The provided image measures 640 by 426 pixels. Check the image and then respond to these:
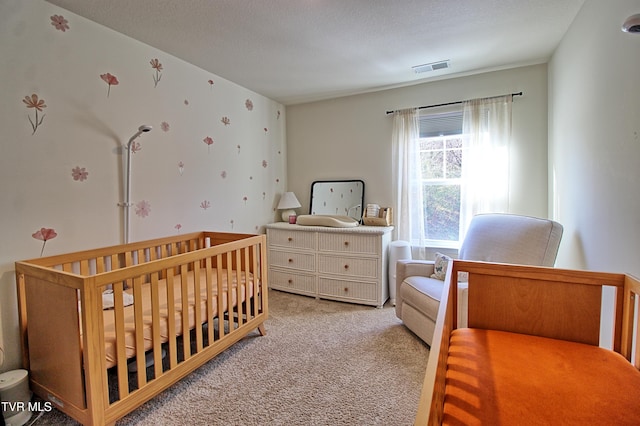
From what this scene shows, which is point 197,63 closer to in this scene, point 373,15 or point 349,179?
point 373,15

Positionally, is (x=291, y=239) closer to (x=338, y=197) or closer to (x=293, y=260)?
(x=293, y=260)

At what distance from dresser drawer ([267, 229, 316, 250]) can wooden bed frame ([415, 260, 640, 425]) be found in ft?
6.04

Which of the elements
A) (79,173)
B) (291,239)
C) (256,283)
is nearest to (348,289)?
(291,239)

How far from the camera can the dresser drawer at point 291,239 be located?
320cm

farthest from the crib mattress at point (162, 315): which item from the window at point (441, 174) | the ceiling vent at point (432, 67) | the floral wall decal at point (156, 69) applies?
the ceiling vent at point (432, 67)

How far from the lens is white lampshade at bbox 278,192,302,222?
3.65 meters

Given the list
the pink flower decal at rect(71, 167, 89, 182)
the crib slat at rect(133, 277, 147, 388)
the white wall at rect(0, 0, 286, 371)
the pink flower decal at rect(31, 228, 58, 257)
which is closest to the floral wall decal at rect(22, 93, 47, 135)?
the white wall at rect(0, 0, 286, 371)

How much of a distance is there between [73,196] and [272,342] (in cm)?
159

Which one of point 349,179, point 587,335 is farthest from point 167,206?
point 587,335

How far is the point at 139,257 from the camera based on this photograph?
2195 mm

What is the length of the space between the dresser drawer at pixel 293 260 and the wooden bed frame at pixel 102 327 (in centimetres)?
114

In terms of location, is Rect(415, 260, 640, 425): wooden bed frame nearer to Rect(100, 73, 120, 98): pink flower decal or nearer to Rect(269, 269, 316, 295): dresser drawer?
Rect(269, 269, 316, 295): dresser drawer

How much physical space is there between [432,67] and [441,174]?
99cm

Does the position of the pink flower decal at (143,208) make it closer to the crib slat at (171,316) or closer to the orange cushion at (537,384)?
the crib slat at (171,316)
